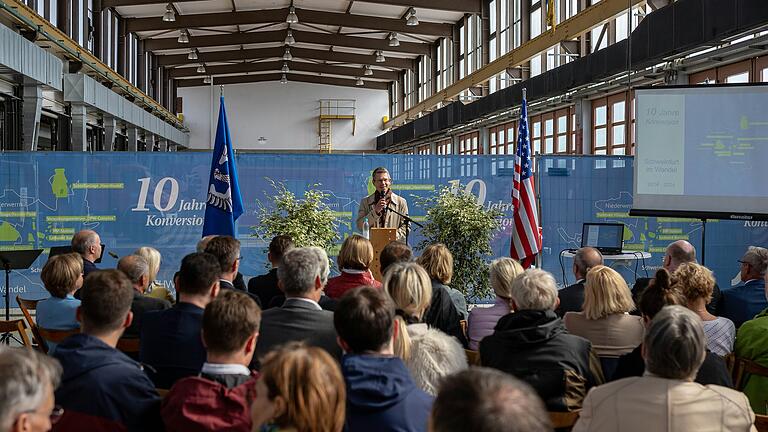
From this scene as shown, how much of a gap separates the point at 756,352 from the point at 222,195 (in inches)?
173

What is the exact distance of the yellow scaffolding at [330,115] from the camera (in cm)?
3469

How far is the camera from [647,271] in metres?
9.89

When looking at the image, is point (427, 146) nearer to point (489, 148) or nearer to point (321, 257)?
point (489, 148)

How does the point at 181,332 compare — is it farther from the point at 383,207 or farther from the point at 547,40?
the point at 547,40

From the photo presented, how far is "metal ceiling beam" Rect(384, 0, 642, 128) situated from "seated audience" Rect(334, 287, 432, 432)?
33.5 feet

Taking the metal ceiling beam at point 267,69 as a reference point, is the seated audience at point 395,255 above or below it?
below

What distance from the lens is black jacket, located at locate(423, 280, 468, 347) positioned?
4.49 metres

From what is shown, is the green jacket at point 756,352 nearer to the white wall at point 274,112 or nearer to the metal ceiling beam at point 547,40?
the metal ceiling beam at point 547,40

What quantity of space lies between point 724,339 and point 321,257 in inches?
78.8

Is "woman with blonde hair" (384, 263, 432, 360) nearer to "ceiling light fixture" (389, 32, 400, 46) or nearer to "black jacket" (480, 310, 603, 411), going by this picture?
"black jacket" (480, 310, 603, 411)

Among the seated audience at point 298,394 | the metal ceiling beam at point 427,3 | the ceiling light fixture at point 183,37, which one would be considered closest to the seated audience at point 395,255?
Result: the seated audience at point 298,394

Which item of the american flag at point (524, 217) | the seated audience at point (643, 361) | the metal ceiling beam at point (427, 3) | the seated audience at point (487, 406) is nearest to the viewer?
the seated audience at point (487, 406)

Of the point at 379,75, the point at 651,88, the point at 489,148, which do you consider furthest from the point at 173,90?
the point at 651,88

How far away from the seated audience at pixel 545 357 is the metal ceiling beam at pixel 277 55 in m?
27.8
